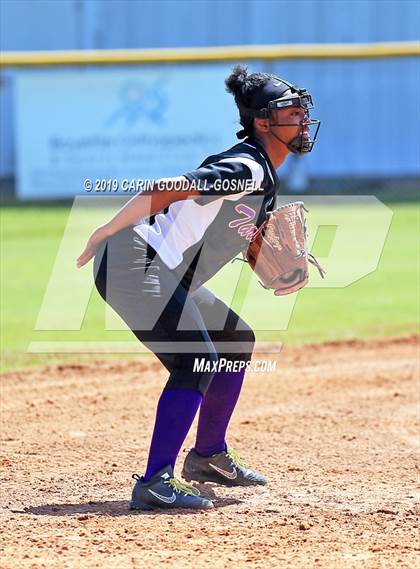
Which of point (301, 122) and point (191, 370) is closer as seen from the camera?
point (191, 370)

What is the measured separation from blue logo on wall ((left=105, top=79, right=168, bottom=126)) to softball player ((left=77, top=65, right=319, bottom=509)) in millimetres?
11767

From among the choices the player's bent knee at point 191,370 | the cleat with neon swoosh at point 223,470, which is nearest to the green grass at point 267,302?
the cleat with neon swoosh at point 223,470

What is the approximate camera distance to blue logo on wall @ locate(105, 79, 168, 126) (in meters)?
16.4

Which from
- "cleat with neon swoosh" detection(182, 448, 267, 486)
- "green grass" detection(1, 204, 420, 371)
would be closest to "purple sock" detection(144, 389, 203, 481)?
"cleat with neon swoosh" detection(182, 448, 267, 486)

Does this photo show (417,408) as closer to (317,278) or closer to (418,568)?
(418,568)

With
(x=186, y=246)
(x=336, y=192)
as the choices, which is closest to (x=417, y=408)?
(x=186, y=246)

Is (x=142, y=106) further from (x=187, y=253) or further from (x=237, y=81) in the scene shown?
(x=187, y=253)

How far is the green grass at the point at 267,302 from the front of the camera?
8.78m

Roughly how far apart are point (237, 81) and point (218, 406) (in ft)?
5.06

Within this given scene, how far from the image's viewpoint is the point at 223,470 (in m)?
5.11

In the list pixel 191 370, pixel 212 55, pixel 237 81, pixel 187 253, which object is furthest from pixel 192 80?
pixel 191 370

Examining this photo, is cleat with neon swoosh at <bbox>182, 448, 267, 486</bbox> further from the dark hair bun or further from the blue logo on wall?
the blue logo on wall

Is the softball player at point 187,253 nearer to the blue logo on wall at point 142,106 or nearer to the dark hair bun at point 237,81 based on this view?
the dark hair bun at point 237,81

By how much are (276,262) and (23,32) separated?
17.4 metres
